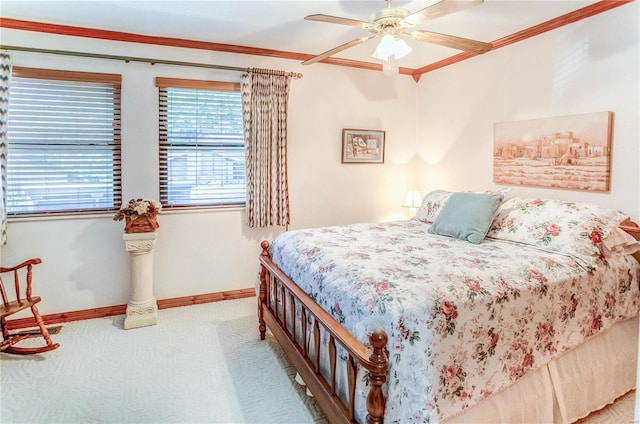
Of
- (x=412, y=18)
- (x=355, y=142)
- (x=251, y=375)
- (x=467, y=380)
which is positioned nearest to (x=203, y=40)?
(x=355, y=142)

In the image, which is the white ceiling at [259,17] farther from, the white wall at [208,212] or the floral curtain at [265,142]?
the floral curtain at [265,142]

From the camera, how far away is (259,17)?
2924 millimetres

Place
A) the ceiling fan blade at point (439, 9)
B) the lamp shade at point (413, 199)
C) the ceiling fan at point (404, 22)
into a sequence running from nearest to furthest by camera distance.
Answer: the ceiling fan blade at point (439, 9) < the ceiling fan at point (404, 22) < the lamp shade at point (413, 199)

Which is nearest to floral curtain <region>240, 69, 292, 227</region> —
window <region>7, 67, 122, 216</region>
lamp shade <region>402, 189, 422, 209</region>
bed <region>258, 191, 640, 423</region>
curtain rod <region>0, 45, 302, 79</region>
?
curtain rod <region>0, 45, 302, 79</region>

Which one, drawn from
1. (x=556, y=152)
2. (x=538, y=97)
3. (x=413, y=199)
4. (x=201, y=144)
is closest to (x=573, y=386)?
(x=556, y=152)

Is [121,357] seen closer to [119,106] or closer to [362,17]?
[119,106]

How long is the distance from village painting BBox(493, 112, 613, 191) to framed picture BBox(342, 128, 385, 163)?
1266 millimetres

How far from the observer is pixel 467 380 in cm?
156

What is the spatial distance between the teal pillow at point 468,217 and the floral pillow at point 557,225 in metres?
0.14

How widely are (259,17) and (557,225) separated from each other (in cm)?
262

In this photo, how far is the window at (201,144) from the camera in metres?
3.45

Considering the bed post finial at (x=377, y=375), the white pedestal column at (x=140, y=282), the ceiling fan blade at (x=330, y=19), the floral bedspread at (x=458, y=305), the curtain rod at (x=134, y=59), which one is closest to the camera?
the bed post finial at (x=377, y=375)

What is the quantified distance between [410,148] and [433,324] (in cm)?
332

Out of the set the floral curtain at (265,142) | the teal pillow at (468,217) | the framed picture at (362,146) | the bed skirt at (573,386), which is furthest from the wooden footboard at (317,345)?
the framed picture at (362,146)
